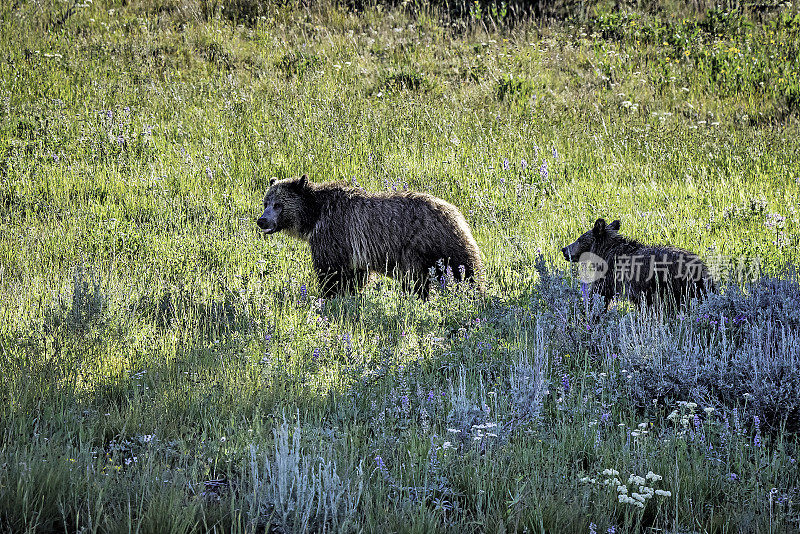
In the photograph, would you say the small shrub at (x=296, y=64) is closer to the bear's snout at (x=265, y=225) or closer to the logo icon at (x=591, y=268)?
the bear's snout at (x=265, y=225)

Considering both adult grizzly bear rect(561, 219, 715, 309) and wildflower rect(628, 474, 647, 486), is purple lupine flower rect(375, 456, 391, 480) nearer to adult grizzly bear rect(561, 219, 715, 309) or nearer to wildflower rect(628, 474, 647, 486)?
wildflower rect(628, 474, 647, 486)

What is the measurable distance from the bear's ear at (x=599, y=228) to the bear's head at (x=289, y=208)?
122 inches

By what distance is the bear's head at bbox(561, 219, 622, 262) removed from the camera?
732 cm

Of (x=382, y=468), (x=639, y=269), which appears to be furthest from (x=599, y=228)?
(x=382, y=468)

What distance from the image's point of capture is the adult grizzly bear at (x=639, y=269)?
655cm

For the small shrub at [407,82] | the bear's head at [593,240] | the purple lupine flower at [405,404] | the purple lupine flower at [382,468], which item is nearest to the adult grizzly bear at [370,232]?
the bear's head at [593,240]

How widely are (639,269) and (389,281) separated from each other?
2.58 meters

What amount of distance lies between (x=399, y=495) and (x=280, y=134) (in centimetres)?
A: 1005

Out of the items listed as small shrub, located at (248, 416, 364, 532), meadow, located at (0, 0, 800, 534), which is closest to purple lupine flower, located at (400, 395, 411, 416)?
meadow, located at (0, 0, 800, 534)

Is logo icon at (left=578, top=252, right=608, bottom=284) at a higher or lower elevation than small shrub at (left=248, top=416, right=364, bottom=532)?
higher

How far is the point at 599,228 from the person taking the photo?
7.33m

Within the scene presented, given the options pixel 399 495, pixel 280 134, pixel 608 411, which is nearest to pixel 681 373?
pixel 608 411

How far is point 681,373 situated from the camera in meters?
4.83

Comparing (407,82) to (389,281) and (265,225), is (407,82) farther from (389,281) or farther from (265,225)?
(389,281)
